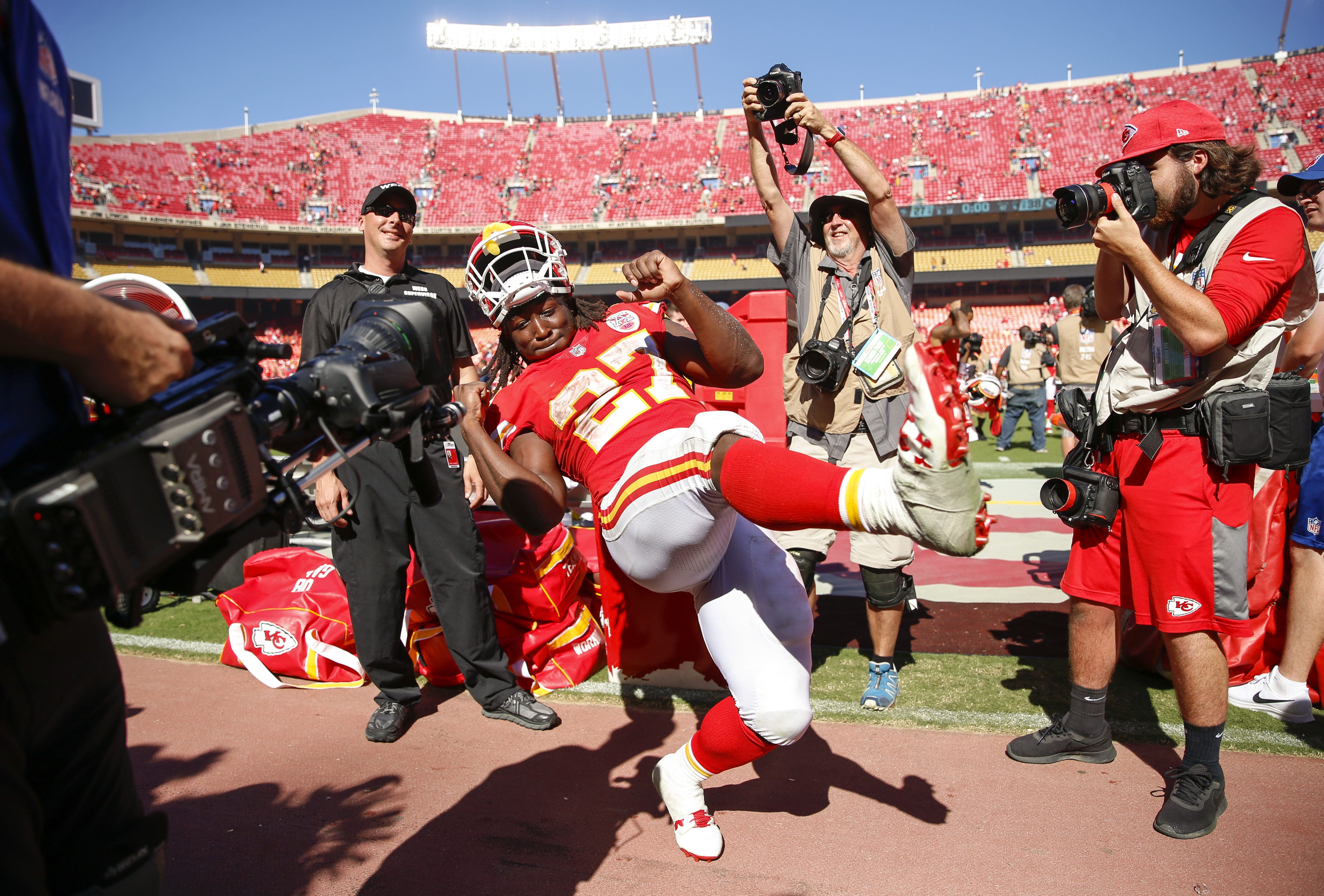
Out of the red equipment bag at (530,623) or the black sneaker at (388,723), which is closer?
the black sneaker at (388,723)

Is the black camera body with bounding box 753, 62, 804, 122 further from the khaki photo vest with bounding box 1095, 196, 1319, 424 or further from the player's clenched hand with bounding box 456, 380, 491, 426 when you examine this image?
the player's clenched hand with bounding box 456, 380, 491, 426

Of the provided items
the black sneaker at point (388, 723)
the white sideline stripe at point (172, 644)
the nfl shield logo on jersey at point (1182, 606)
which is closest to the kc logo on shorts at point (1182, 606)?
the nfl shield logo on jersey at point (1182, 606)

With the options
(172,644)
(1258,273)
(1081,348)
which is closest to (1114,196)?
(1258,273)

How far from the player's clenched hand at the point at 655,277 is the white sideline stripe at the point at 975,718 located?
73.9 inches

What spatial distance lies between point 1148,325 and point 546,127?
4549 centimetres

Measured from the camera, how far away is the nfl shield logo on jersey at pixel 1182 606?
2.64m

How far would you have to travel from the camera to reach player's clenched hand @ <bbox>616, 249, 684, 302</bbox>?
2.66 metres

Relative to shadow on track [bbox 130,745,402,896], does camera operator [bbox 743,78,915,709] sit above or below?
above

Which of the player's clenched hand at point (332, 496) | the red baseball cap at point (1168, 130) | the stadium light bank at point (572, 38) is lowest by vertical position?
the player's clenched hand at point (332, 496)

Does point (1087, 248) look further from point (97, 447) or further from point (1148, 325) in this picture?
point (97, 447)

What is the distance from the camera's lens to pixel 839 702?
369cm

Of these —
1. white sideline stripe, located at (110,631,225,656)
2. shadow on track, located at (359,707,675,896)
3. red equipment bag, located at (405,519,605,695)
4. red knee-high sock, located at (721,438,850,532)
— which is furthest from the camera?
white sideline stripe, located at (110,631,225,656)

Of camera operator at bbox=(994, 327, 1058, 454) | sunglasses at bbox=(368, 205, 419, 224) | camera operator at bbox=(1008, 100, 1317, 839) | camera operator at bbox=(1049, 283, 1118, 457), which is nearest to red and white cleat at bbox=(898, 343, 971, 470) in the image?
camera operator at bbox=(1008, 100, 1317, 839)

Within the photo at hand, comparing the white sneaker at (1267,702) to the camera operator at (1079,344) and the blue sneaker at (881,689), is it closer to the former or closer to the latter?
the blue sneaker at (881,689)
